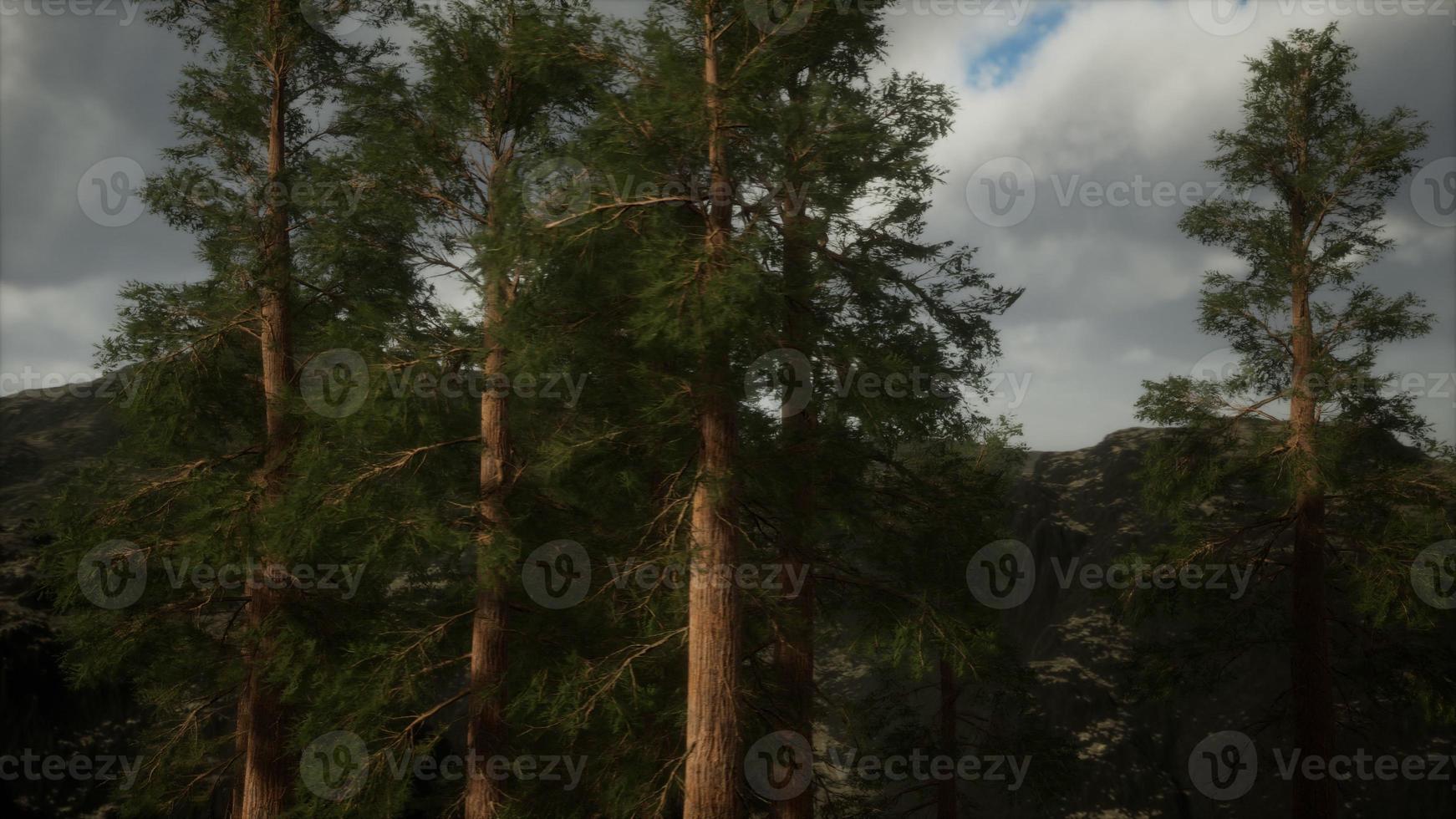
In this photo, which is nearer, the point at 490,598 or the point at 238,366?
the point at 490,598

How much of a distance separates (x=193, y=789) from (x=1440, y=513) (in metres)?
15.6

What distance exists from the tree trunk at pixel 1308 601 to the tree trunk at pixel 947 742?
4431 mm

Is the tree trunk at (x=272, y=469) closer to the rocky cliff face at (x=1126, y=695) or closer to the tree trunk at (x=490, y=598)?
the tree trunk at (x=490, y=598)

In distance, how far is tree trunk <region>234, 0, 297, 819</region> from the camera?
10.6m

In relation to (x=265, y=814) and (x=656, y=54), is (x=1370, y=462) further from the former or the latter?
(x=265, y=814)

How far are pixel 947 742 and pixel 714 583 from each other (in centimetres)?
722

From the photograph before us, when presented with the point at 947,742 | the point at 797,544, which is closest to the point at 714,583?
the point at 797,544

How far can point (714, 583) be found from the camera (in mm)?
8406

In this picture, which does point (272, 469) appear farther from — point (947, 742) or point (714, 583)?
point (947, 742)

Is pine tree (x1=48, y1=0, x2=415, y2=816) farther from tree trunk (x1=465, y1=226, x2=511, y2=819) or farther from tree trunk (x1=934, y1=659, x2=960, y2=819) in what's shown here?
tree trunk (x1=934, y1=659, x2=960, y2=819)

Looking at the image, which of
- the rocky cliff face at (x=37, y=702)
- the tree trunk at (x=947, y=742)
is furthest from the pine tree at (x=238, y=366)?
the tree trunk at (x=947, y=742)

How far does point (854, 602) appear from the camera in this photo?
10.2 meters

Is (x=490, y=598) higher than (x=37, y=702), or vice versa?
(x=490, y=598)

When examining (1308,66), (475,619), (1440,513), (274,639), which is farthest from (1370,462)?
(274,639)
